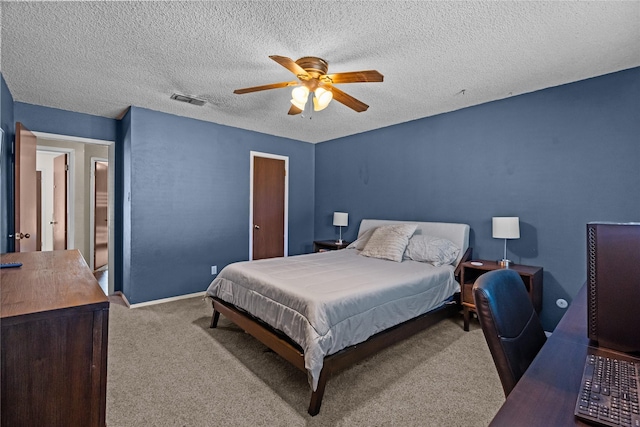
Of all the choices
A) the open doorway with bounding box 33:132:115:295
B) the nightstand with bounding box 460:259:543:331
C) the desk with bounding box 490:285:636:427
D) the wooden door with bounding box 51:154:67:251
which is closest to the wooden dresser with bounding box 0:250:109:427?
the desk with bounding box 490:285:636:427

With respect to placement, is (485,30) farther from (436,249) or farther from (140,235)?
(140,235)

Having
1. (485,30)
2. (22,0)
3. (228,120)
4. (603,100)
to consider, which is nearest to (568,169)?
(603,100)

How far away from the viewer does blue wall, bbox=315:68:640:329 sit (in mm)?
2713

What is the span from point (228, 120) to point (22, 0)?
2625 mm

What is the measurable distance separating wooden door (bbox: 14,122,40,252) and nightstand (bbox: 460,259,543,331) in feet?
15.1

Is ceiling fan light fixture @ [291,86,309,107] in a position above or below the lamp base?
above

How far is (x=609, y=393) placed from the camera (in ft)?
2.62

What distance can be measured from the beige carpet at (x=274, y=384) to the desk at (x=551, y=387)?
40.7 inches

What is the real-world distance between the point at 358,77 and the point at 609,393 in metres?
2.14

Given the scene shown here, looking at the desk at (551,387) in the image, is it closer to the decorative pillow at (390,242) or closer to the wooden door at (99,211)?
the decorative pillow at (390,242)

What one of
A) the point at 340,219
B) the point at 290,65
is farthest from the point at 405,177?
the point at 290,65

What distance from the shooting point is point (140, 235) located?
12.6ft

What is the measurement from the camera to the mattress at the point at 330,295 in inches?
80.2

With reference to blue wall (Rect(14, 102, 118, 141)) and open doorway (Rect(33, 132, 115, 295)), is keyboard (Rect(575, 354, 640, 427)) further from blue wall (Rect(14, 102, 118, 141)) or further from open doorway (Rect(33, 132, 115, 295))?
open doorway (Rect(33, 132, 115, 295))
